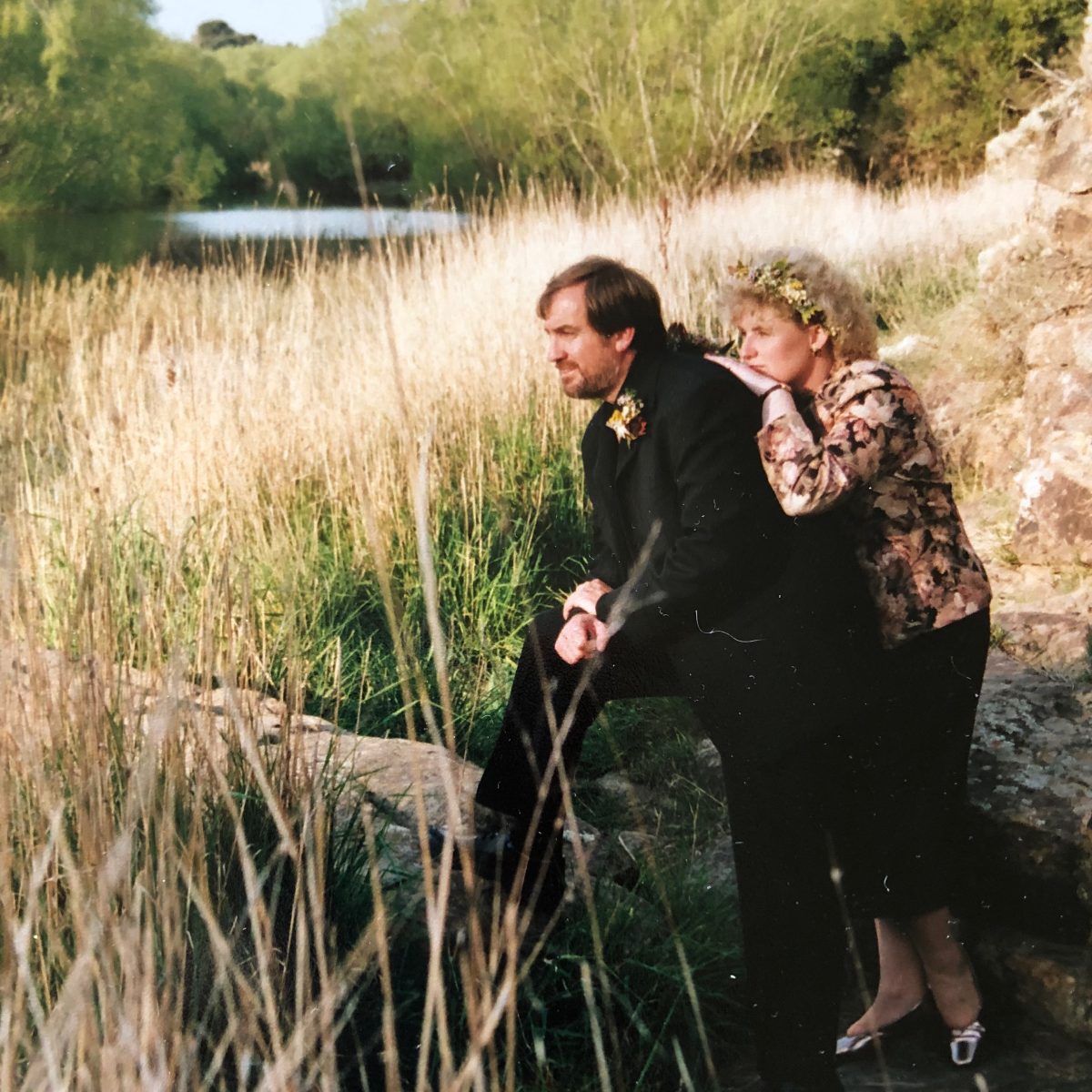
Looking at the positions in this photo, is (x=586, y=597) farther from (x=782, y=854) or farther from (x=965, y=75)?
(x=965, y=75)

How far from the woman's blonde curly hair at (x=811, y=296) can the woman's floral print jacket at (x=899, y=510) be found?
55 millimetres

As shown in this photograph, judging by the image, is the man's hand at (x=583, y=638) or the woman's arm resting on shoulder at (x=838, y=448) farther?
the man's hand at (x=583, y=638)

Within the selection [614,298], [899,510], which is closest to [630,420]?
[614,298]

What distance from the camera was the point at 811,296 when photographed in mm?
2432

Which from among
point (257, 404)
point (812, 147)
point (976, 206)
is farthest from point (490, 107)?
point (257, 404)

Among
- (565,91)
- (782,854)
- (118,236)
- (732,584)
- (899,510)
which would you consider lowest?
(782,854)

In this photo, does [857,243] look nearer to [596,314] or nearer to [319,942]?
[596,314]

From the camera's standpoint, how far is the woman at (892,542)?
2375 mm

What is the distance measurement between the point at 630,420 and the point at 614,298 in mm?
242

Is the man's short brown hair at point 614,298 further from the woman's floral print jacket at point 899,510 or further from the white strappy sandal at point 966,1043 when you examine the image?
the white strappy sandal at point 966,1043

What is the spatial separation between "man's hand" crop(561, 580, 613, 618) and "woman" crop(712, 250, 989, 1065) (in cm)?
47

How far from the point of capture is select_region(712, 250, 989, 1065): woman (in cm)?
238

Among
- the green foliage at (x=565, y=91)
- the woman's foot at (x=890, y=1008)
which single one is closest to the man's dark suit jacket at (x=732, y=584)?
the woman's foot at (x=890, y=1008)

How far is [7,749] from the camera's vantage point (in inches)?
78.8
